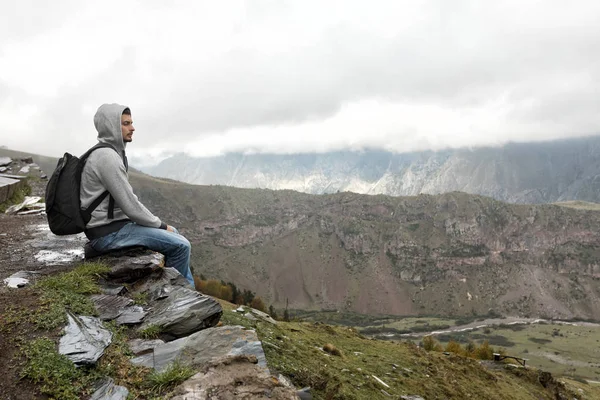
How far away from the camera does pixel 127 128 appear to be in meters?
8.84

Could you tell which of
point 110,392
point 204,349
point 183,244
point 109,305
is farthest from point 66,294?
point 204,349

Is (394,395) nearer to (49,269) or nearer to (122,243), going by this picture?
(122,243)

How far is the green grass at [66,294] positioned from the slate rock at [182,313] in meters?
1.19

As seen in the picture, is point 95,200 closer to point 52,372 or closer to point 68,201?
point 68,201

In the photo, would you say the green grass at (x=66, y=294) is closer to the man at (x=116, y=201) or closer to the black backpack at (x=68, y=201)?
the man at (x=116, y=201)

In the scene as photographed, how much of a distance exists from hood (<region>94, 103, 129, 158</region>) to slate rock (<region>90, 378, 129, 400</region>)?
18.6ft

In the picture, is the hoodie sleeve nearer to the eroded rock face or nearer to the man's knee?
the man's knee

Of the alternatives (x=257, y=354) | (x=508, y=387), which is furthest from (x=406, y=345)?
(x=257, y=354)

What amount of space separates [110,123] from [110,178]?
4.87 ft

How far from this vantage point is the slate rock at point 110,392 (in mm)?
4898

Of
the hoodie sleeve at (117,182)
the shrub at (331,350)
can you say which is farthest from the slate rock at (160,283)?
the shrub at (331,350)

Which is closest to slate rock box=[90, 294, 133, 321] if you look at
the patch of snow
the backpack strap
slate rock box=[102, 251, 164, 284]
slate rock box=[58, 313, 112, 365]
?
slate rock box=[58, 313, 112, 365]

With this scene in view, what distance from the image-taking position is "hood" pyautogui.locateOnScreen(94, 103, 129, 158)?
8.66m

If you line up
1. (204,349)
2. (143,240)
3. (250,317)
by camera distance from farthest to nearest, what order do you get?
1. (250,317)
2. (143,240)
3. (204,349)
